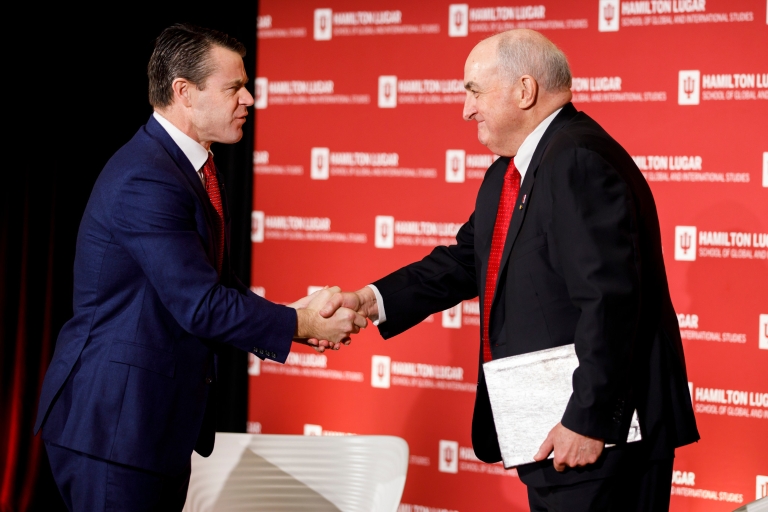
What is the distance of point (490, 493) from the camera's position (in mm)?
4328

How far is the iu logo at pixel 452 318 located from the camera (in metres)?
4.38

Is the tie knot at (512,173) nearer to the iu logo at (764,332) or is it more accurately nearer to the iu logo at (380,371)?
the iu logo at (764,332)

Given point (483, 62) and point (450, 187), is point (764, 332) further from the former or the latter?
point (483, 62)

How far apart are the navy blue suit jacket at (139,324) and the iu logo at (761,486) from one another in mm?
2879

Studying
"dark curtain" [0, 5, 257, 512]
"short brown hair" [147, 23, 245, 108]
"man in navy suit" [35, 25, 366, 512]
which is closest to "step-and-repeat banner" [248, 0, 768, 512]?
"dark curtain" [0, 5, 257, 512]

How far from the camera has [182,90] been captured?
8.11 feet

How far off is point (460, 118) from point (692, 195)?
130cm

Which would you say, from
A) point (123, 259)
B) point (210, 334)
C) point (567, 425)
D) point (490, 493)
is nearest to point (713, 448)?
point (490, 493)

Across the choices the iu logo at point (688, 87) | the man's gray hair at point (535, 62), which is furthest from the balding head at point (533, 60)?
the iu logo at point (688, 87)

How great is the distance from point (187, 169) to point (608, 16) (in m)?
2.63

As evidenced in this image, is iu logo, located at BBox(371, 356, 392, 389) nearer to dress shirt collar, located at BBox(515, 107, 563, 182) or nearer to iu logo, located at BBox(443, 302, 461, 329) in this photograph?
iu logo, located at BBox(443, 302, 461, 329)

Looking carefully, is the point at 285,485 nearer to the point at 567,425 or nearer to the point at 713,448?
the point at 567,425

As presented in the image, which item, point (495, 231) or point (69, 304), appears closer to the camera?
point (495, 231)

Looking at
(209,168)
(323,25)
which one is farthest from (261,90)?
(209,168)
